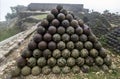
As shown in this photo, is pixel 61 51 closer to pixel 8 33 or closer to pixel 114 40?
pixel 114 40

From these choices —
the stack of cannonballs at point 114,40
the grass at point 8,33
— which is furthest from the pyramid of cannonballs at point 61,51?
the grass at point 8,33

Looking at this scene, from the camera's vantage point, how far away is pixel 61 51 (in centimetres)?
590

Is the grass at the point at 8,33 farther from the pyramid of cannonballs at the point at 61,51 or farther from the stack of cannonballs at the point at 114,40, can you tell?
the pyramid of cannonballs at the point at 61,51

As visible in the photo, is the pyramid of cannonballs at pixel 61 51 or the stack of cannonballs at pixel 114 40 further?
the stack of cannonballs at pixel 114 40

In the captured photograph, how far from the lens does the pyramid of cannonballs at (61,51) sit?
5797mm

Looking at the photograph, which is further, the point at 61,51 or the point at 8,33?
the point at 8,33

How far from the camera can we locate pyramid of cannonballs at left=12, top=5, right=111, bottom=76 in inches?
228

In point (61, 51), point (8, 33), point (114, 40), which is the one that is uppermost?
point (61, 51)

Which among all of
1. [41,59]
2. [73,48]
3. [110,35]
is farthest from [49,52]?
[110,35]

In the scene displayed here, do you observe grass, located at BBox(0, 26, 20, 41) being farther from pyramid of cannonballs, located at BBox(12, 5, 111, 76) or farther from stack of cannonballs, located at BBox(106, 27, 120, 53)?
pyramid of cannonballs, located at BBox(12, 5, 111, 76)

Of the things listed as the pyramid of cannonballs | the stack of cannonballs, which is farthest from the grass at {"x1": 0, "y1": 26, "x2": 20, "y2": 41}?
the pyramid of cannonballs

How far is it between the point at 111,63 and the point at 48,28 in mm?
1889

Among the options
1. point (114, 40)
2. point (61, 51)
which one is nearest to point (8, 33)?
point (114, 40)

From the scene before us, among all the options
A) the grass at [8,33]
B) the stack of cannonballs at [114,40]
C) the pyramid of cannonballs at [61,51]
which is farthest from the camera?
the grass at [8,33]
